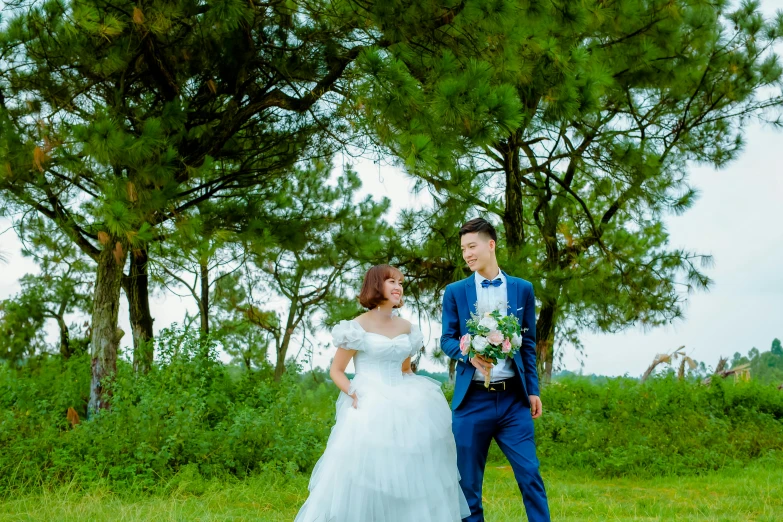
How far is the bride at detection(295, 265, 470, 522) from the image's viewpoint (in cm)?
358

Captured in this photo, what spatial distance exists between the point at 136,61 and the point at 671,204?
8.14m

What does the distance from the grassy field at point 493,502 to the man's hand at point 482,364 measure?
90.3 inches

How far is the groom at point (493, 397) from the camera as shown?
11.1 feet

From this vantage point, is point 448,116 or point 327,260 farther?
point 327,260

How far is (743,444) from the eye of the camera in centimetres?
831

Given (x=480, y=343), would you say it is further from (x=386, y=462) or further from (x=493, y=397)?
(x=386, y=462)

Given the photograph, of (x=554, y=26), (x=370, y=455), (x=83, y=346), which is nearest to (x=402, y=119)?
(x=554, y=26)

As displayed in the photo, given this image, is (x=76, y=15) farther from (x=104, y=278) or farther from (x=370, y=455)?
(x=370, y=455)

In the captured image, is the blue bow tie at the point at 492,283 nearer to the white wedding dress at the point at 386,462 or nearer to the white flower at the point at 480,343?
the white flower at the point at 480,343

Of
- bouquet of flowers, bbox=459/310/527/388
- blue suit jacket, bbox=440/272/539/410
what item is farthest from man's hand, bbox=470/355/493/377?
blue suit jacket, bbox=440/272/539/410

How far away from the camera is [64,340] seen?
1406 centimetres

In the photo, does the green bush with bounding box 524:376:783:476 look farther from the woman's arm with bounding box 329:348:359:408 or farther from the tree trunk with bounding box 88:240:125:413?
the tree trunk with bounding box 88:240:125:413

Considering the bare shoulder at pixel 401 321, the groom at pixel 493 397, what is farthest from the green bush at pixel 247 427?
the groom at pixel 493 397

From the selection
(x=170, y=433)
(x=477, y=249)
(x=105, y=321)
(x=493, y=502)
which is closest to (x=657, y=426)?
(x=493, y=502)
